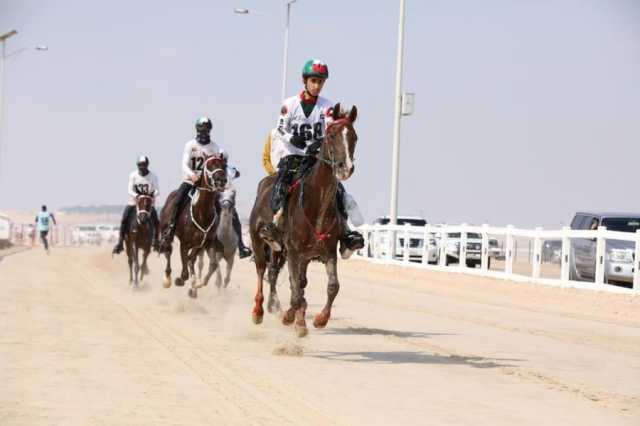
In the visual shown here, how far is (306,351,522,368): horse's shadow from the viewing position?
1198 cm

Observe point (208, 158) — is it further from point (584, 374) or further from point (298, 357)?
point (584, 374)

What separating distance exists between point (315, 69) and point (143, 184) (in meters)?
12.3

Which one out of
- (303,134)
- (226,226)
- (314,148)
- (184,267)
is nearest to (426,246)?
(226,226)

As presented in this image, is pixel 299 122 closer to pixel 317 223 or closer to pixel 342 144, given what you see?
pixel 317 223

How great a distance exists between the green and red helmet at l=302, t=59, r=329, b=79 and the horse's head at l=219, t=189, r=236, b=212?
7.31 metres

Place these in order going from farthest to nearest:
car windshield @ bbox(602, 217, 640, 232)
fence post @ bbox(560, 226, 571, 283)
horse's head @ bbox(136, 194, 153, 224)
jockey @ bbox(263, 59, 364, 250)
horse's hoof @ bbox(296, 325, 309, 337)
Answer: car windshield @ bbox(602, 217, 640, 232), fence post @ bbox(560, 226, 571, 283), horse's head @ bbox(136, 194, 153, 224), jockey @ bbox(263, 59, 364, 250), horse's hoof @ bbox(296, 325, 309, 337)

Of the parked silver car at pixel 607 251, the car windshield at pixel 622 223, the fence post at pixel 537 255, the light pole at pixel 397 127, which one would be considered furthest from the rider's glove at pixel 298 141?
the light pole at pixel 397 127

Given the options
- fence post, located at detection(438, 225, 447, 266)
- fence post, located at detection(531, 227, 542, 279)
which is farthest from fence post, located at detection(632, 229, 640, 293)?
fence post, located at detection(438, 225, 447, 266)

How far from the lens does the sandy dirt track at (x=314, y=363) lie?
8.76m

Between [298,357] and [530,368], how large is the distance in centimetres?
237

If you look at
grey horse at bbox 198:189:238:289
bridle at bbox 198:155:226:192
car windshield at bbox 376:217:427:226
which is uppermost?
bridle at bbox 198:155:226:192

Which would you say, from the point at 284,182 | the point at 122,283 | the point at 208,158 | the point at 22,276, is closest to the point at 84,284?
the point at 122,283

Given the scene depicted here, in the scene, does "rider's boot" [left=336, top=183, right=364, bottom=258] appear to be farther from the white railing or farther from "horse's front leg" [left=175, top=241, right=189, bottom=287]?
the white railing

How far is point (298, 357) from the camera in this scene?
12.2m
